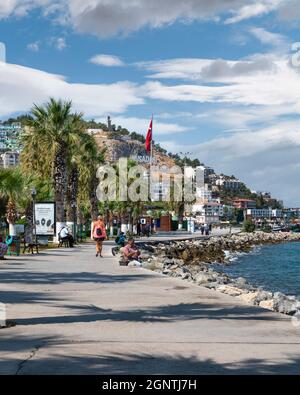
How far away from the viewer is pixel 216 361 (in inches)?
266

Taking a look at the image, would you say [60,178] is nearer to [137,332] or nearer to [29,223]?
[29,223]

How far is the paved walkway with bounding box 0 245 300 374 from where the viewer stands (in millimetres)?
6547

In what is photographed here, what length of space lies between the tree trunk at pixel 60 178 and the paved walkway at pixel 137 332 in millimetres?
22512

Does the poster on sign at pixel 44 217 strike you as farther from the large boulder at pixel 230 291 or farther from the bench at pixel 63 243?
the large boulder at pixel 230 291

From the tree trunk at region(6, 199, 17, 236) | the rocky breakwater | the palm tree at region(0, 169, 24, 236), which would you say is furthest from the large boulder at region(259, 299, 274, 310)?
the tree trunk at region(6, 199, 17, 236)

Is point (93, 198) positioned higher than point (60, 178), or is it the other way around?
point (60, 178)

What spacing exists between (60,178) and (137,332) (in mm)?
29117

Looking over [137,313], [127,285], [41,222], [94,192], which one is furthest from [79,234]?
[137,313]

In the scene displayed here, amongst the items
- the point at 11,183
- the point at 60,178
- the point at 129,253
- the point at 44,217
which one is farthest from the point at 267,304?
the point at 60,178

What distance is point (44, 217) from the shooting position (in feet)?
106

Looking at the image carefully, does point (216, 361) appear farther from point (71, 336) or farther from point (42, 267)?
point (42, 267)

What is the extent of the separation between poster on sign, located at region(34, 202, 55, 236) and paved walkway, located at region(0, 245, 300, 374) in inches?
700

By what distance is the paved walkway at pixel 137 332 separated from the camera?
655 centimetres
